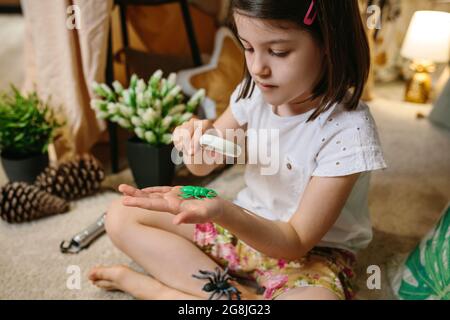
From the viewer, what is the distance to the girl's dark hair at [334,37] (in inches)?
18.9

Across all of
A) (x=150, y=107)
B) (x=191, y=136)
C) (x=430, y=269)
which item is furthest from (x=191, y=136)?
(x=430, y=269)

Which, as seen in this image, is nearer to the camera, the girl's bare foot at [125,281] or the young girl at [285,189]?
the young girl at [285,189]

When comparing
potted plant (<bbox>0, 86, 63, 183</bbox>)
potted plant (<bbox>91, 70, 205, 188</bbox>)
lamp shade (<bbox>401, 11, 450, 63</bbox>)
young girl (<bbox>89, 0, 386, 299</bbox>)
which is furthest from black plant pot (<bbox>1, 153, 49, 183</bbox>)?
lamp shade (<bbox>401, 11, 450, 63</bbox>)

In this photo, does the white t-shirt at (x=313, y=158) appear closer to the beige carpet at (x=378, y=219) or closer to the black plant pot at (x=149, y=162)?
the beige carpet at (x=378, y=219)

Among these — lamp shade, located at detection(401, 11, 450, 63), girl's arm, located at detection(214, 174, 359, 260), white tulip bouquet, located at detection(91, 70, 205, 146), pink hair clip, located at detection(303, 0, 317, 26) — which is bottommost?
girl's arm, located at detection(214, 174, 359, 260)

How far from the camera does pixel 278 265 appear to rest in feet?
2.15

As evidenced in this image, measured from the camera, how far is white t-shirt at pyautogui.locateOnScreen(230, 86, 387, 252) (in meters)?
0.57

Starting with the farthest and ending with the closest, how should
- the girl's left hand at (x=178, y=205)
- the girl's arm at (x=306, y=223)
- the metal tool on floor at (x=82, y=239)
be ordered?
1. the metal tool on floor at (x=82, y=239)
2. the girl's arm at (x=306, y=223)
3. the girl's left hand at (x=178, y=205)

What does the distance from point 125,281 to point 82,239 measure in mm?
165

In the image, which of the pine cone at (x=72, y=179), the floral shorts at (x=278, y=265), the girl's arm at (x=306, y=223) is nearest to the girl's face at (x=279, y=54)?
the girl's arm at (x=306, y=223)

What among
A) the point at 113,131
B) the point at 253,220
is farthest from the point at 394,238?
the point at 113,131

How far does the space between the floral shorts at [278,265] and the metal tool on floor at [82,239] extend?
24cm

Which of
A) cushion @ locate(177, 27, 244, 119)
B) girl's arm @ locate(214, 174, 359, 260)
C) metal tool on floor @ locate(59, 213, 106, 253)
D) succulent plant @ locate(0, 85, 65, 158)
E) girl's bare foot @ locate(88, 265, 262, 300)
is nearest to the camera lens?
girl's arm @ locate(214, 174, 359, 260)

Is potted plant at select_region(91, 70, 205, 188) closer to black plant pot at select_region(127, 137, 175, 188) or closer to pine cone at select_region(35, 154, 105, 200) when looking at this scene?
black plant pot at select_region(127, 137, 175, 188)
